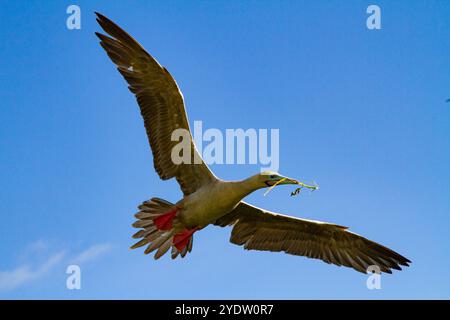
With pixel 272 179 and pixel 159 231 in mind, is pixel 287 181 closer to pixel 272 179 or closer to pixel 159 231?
pixel 272 179

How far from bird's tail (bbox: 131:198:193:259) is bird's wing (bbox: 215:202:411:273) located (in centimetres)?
107

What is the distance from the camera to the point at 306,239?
39.4ft

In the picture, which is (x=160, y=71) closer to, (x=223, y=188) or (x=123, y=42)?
(x=123, y=42)

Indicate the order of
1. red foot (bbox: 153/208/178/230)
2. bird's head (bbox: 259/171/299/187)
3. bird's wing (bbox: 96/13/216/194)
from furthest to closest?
red foot (bbox: 153/208/178/230) < bird's wing (bbox: 96/13/216/194) < bird's head (bbox: 259/171/299/187)

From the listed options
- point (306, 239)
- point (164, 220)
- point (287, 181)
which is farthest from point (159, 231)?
point (306, 239)

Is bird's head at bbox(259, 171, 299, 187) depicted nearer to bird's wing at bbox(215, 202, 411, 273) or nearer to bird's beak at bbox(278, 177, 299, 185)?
bird's beak at bbox(278, 177, 299, 185)

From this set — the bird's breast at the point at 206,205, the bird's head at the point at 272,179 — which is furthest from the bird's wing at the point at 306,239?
the bird's head at the point at 272,179

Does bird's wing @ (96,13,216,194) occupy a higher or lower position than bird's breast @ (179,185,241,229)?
higher

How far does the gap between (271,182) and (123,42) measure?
11.1 ft

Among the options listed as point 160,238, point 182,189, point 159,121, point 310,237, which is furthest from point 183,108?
point 310,237

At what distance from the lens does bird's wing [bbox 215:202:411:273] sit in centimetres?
1173

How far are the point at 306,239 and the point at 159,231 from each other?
2.96 m

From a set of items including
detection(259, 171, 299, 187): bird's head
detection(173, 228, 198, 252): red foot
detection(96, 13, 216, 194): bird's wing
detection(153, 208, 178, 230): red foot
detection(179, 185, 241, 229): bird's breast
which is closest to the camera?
detection(259, 171, 299, 187): bird's head

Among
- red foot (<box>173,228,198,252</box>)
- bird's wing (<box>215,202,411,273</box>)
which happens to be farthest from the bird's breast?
bird's wing (<box>215,202,411,273</box>)
